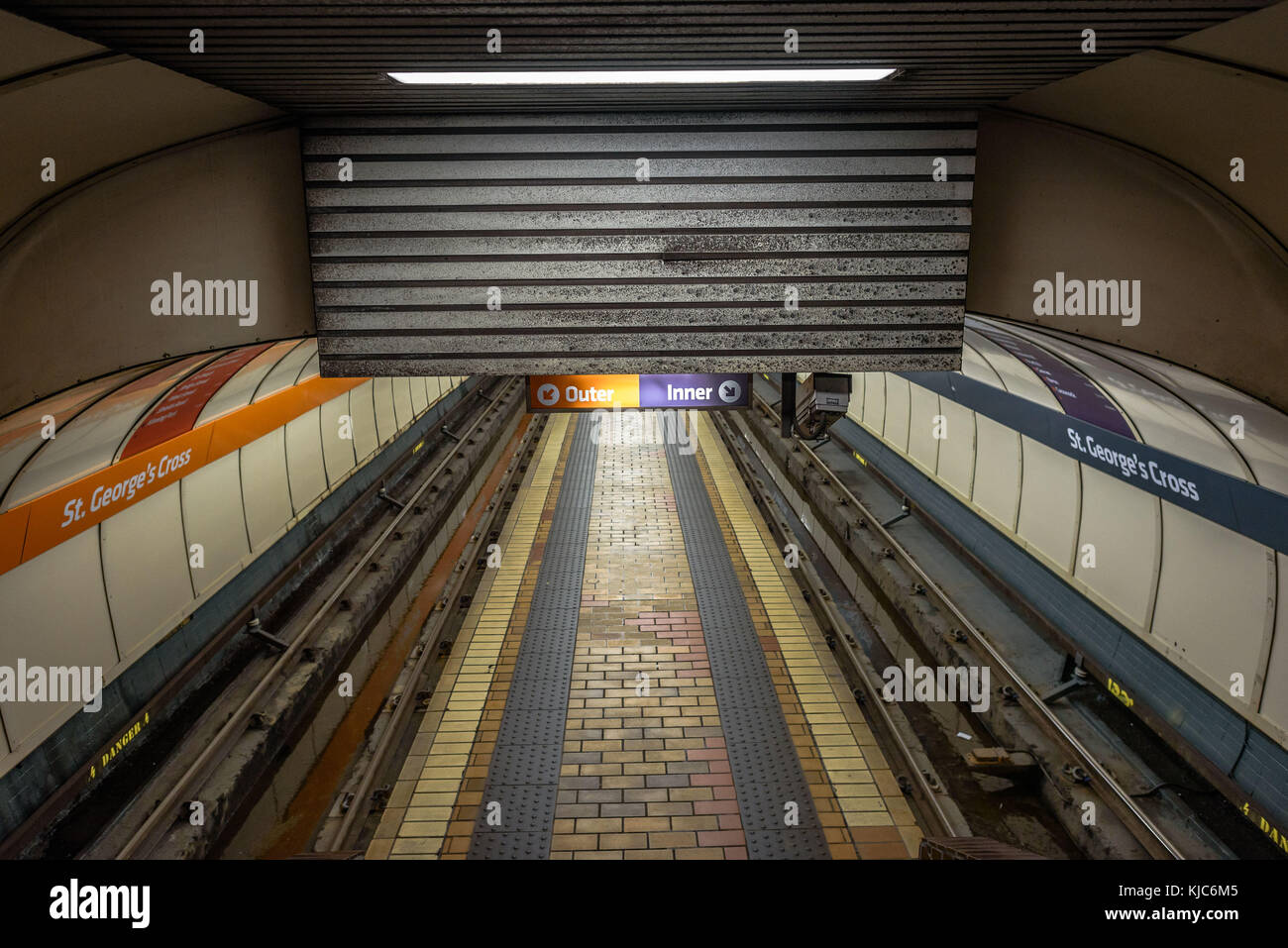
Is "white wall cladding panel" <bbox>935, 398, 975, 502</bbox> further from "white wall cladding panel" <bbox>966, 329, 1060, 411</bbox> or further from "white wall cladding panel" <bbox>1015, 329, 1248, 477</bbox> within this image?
"white wall cladding panel" <bbox>1015, 329, 1248, 477</bbox>

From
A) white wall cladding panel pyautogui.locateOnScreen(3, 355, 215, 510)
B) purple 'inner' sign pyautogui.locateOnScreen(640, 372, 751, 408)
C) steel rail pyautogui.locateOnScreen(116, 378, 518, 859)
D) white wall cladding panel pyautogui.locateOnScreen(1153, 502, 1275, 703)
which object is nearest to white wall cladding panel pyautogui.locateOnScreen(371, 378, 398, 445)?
steel rail pyautogui.locateOnScreen(116, 378, 518, 859)

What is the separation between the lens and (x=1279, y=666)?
490cm

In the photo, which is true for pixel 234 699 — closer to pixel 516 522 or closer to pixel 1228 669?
pixel 516 522

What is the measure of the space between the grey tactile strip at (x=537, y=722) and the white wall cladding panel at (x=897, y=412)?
16.8 feet

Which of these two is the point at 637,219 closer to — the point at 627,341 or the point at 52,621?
the point at 627,341

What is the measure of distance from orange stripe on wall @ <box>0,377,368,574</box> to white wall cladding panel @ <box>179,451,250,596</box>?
380mm

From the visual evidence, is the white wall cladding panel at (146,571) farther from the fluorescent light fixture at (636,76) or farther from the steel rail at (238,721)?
the fluorescent light fixture at (636,76)

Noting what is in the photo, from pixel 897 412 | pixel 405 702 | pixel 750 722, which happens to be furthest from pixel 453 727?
pixel 897 412

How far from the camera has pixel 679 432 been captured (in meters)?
15.7

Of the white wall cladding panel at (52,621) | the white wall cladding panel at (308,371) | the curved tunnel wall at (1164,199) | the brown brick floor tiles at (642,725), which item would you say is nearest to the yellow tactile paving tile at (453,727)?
the brown brick floor tiles at (642,725)

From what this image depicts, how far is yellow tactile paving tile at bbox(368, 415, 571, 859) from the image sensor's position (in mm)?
5348

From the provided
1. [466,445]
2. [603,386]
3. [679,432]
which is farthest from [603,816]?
[679,432]

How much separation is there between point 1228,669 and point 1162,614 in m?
0.81

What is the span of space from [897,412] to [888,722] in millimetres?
6695
